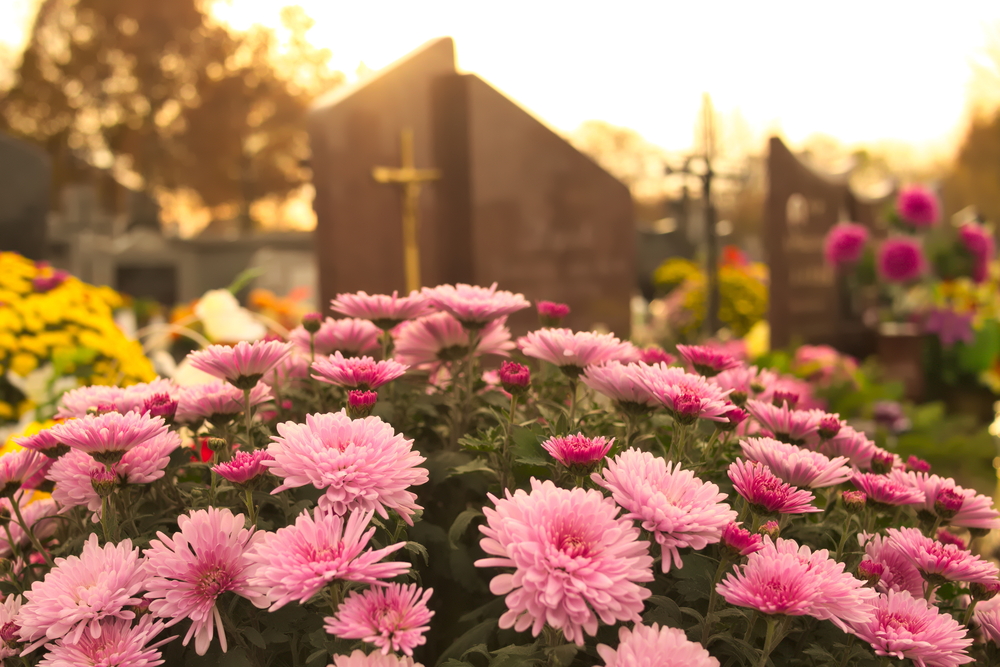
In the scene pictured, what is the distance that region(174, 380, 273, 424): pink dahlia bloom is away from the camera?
911 mm

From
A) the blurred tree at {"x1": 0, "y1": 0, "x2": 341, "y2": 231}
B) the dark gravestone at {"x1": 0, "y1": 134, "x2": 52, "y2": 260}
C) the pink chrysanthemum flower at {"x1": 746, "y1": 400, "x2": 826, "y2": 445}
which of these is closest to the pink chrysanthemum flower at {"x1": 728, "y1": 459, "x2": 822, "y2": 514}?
the pink chrysanthemum flower at {"x1": 746, "y1": 400, "x2": 826, "y2": 445}

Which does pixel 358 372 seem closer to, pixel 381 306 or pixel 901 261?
pixel 381 306

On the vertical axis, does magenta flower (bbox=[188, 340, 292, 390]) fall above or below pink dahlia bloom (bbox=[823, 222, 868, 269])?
below

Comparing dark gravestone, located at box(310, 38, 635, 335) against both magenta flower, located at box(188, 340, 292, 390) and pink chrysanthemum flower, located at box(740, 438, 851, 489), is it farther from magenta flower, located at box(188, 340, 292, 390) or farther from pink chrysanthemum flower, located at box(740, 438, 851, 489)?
pink chrysanthemum flower, located at box(740, 438, 851, 489)

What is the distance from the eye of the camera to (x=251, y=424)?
94 centimetres

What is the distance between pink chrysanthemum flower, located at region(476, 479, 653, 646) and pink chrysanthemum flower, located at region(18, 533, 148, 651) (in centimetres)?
37

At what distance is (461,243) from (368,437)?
3233 millimetres

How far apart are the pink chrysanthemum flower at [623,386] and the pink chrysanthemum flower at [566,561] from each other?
0.21 metres

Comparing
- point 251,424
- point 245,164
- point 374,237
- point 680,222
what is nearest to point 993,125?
point 680,222

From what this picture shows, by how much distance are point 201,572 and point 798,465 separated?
0.64 meters

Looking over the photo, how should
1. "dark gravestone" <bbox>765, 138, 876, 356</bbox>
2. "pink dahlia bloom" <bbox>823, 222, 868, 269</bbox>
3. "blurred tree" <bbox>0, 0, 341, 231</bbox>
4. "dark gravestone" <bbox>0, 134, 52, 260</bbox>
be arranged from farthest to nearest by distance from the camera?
"blurred tree" <bbox>0, 0, 341, 231</bbox>
"dark gravestone" <bbox>765, 138, 876, 356</bbox>
"pink dahlia bloom" <bbox>823, 222, 868, 269</bbox>
"dark gravestone" <bbox>0, 134, 52, 260</bbox>

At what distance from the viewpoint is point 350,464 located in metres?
0.67

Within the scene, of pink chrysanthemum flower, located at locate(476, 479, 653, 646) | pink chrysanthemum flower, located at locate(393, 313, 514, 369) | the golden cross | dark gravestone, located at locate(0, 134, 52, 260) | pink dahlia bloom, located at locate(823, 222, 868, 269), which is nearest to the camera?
pink chrysanthemum flower, located at locate(476, 479, 653, 646)

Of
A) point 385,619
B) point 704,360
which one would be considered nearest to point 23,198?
point 704,360
